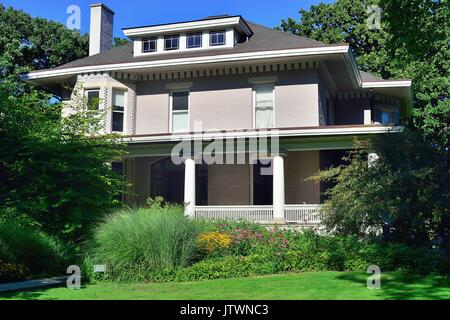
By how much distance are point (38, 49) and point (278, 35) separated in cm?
2066

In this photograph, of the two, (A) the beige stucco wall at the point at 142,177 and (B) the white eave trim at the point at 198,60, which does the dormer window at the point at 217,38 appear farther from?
(A) the beige stucco wall at the point at 142,177

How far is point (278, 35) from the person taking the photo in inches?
862

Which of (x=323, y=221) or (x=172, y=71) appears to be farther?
(x=172, y=71)

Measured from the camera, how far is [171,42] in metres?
22.4

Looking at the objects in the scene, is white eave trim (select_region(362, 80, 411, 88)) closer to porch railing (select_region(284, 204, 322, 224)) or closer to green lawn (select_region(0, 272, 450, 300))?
porch railing (select_region(284, 204, 322, 224))

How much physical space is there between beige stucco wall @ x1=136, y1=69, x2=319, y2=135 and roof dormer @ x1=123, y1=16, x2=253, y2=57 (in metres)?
1.77

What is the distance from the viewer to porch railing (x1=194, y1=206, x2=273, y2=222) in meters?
18.1

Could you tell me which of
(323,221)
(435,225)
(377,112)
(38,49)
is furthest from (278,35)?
(38,49)

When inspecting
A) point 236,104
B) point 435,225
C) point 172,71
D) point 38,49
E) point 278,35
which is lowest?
point 435,225

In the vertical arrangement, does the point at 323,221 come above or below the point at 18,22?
below

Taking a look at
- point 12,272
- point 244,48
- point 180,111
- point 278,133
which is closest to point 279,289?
point 12,272

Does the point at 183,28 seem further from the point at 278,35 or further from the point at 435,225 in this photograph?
the point at 435,225

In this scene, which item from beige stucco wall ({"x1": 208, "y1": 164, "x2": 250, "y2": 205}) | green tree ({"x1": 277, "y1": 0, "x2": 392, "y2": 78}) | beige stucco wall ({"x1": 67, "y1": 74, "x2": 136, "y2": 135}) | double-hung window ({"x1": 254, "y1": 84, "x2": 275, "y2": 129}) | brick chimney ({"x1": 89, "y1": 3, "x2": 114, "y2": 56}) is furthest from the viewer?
green tree ({"x1": 277, "y1": 0, "x2": 392, "y2": 78})

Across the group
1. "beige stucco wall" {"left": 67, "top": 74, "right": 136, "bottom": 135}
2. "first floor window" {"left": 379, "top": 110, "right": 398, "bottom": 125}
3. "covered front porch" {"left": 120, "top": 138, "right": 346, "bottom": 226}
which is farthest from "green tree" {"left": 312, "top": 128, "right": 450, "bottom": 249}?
"first floor window" {"left": 379, "top": 110, "right": 398, "bottom": 125}
